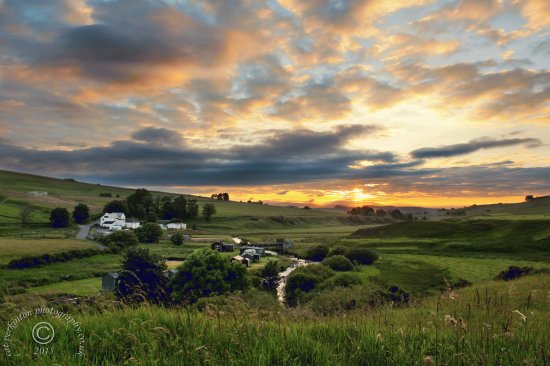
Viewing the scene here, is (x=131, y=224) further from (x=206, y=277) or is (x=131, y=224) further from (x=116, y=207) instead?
(x=206, y=277)

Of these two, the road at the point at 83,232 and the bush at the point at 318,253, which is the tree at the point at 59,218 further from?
the bush at the point at 318,253

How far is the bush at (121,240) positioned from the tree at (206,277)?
214 feet

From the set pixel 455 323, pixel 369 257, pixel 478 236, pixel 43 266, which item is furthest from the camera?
pixel 478 236

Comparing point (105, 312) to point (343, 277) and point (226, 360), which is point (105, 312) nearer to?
point (226, 360)

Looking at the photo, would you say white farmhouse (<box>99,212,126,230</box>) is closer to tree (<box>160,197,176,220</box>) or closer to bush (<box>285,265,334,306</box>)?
tree (<box>160,197,176,220</box>)

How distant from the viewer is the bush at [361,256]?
80.4 meters

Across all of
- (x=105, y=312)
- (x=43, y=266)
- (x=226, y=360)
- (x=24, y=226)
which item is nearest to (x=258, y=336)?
(x=226, y=360)

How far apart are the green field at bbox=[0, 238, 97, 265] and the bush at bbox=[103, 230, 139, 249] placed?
30.2 ft

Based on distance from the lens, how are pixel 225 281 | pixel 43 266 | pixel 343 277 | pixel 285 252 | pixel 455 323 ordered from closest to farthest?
pixel 455 323 → pixel 225 281 → pixel 343 277 → pixel 43 266 → pixel 285 252

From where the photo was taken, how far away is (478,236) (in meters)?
104

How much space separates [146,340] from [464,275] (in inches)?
2638

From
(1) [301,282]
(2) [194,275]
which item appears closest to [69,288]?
(2) [194,275]

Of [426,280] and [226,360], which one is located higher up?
[226,360]

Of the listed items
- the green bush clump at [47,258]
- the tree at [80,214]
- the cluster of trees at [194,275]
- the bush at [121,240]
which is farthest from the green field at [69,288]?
the tree at [80,214]
